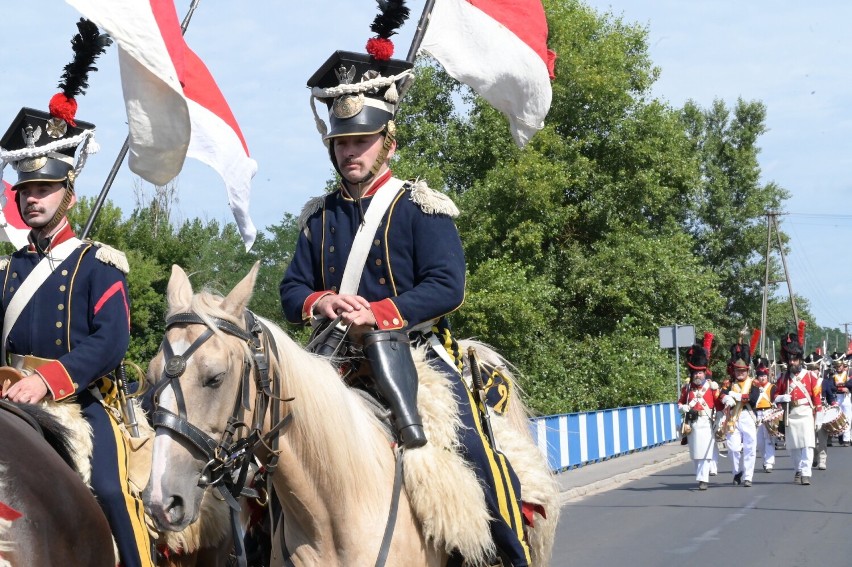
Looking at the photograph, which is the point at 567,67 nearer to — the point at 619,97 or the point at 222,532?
the point at 619,97

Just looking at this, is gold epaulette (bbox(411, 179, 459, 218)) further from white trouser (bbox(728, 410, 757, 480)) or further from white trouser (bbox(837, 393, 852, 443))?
white trouser (bbox(837, 393, 852, 443))

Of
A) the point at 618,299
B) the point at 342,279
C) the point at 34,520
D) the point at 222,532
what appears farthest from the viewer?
the point at 618,299

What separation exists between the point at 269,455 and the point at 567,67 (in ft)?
116

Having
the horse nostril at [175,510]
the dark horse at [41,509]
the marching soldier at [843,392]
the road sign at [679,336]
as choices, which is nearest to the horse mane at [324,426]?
the horse nostril at [175,510]

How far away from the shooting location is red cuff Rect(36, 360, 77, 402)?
5.54m

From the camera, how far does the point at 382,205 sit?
5.67 meters

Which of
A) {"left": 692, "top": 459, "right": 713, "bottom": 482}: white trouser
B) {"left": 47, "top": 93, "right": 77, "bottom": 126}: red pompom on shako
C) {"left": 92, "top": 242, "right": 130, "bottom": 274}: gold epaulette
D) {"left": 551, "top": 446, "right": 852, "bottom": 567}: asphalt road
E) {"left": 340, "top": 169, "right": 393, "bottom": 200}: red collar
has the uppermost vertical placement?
{"left": 47, "top": 93, "right": 77, "bottom": 126}: red pompom on shako

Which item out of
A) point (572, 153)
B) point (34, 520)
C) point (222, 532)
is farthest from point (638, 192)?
point (34, 520)

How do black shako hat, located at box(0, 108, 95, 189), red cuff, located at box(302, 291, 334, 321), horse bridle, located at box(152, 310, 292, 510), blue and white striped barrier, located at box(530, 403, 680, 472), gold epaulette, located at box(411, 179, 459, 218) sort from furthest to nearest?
1. blue and white striped barrier, located at box(530, 403, 680, 472)
2. black shako hat, located at box(0, 108, 95, 189)
3. gold epaulette, located at box(411, 179, 459, 218)
4. red cuff, located at box(302, 291, 334, 321)
5. horse bridle, located at box(152, 310, 292, 510)

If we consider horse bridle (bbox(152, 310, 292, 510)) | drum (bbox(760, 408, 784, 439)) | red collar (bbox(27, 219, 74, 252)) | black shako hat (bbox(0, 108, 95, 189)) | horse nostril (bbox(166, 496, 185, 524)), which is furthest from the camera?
drum (bbox(760, 408, 784, 439))

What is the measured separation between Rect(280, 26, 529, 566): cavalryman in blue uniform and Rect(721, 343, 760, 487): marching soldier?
52.8 ft

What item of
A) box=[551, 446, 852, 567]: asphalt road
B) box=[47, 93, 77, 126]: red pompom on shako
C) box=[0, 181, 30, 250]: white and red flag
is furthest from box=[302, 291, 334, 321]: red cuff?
box=[551, 446, 852, 567]: asphalt road

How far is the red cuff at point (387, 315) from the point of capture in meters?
5.31

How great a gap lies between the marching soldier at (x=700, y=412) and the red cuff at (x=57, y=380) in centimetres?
1598
